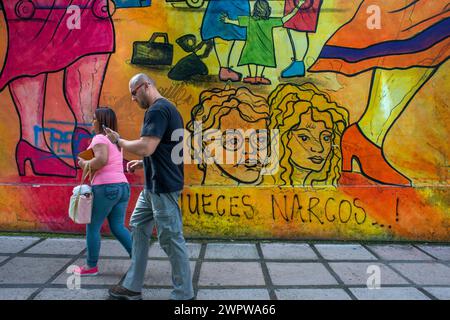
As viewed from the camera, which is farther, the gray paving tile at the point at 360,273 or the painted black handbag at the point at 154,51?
the painted black handbag at the point at 154,51

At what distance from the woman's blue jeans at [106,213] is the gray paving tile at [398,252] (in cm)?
298

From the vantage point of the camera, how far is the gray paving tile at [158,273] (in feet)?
12.5

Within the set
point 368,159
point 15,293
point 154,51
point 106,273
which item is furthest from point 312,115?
point 15,293

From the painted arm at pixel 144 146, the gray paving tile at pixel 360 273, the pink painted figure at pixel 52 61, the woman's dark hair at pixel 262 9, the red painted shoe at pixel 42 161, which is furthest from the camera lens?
the red painted shoe at pixel 42 161

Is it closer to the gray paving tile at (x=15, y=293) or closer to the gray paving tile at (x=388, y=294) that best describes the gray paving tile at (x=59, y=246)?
the gray paving tile at (x=15, y=293)

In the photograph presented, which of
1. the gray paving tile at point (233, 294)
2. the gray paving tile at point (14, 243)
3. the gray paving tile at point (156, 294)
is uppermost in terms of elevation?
the gray paving tile at point (14, 243)

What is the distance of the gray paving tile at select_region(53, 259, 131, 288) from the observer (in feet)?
12.4

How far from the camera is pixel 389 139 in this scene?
512 centimetres

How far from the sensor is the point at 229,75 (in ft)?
16.8

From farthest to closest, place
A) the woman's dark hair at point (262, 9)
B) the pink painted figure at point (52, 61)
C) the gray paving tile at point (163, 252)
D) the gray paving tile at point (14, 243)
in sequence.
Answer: the pink painted figure at point (52, 61) < the woman's dark hair at point (262, 9) < the gray paving tile at point (14, 243) < the gray paving tile at point (163, 252)

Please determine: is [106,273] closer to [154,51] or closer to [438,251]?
[154,51]

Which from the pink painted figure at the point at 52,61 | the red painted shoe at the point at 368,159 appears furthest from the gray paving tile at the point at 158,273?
the red painted shoe at the point at 368,159

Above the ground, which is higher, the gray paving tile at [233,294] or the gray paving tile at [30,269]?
the gray paving tile at [30,269]

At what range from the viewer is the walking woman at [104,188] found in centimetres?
378
